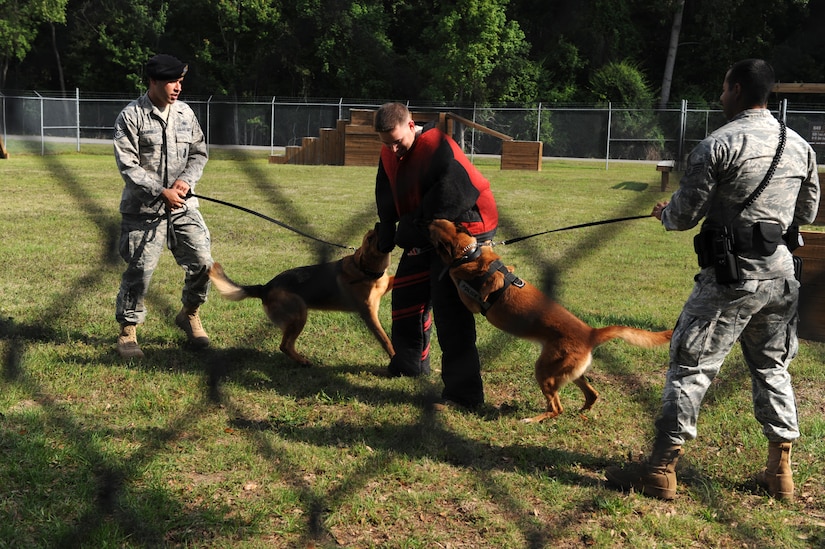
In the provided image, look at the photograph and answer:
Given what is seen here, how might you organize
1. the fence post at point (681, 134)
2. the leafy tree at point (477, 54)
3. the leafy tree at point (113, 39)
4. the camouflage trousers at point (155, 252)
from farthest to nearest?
the camouflage trousers at point (155, 252)
the fence post at point (681, 134)
the leafy tree at point (113, 39)
the leafy tree at point (477, 54)

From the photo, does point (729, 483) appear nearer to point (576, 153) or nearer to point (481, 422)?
point (481, 422)

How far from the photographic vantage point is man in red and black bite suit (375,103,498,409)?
3166 millimetres

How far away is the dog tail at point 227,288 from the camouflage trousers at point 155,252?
83mm

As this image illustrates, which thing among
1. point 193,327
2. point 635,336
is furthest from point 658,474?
point 193,327

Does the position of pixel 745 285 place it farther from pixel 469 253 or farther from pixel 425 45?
pixel 425 45

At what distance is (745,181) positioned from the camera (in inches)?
92.6

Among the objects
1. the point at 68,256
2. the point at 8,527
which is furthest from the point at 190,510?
the point at 68,256

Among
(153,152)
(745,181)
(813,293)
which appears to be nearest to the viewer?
(745,181)

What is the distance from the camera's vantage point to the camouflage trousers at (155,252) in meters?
3.97

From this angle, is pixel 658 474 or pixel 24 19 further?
pixel 658 474

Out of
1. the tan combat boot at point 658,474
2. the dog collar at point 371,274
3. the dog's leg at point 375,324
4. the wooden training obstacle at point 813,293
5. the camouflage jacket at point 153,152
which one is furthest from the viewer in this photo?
the wooden training obstacle at point 813,293

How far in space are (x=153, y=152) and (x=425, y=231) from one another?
1.47 meters

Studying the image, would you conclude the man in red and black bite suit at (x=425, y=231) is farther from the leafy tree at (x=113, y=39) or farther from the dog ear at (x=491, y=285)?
the leafy tree at (x=113, y=39)

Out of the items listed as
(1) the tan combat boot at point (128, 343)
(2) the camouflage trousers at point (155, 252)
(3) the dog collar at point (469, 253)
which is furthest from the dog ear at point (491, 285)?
(1) the tan combat boot at point (128, 343)
